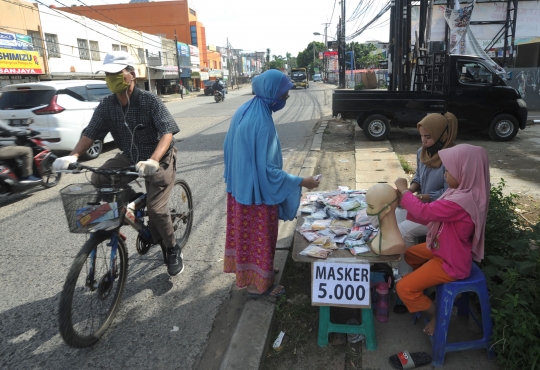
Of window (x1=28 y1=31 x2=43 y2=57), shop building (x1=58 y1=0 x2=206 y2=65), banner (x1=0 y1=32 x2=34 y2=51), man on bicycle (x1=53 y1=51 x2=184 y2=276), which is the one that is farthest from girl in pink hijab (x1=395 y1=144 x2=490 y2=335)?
shop building (x1=58 y1=0 x2=206 y2=65)

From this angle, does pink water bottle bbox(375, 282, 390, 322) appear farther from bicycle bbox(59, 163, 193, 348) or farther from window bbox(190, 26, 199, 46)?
window bbox(190, 26, 199, 46)

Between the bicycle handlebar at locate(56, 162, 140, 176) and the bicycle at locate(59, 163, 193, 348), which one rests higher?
the bicycle handlebar at locate(56, 162, 140, 176)

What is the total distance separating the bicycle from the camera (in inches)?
97.0

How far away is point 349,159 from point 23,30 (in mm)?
22195

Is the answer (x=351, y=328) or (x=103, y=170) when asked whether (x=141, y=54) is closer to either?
(x=103, y=170)

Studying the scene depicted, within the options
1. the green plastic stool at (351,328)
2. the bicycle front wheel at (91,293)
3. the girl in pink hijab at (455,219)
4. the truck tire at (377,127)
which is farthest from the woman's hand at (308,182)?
the truck tire at (377,127)

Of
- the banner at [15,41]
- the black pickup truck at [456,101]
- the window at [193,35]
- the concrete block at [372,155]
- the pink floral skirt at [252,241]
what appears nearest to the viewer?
the pink floral skirt at [252,241]

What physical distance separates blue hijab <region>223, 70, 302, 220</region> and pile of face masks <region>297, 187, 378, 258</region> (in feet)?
1.35

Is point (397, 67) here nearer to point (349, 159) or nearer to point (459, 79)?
point (459, 79)

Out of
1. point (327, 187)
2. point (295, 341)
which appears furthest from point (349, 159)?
point (295, 341)

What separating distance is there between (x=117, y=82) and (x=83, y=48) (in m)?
30.1

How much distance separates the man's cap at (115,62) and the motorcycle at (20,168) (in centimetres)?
376

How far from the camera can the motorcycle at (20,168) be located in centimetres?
573

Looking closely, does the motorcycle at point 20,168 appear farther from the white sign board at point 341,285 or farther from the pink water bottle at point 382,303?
the pink water bottle at point 382,303
